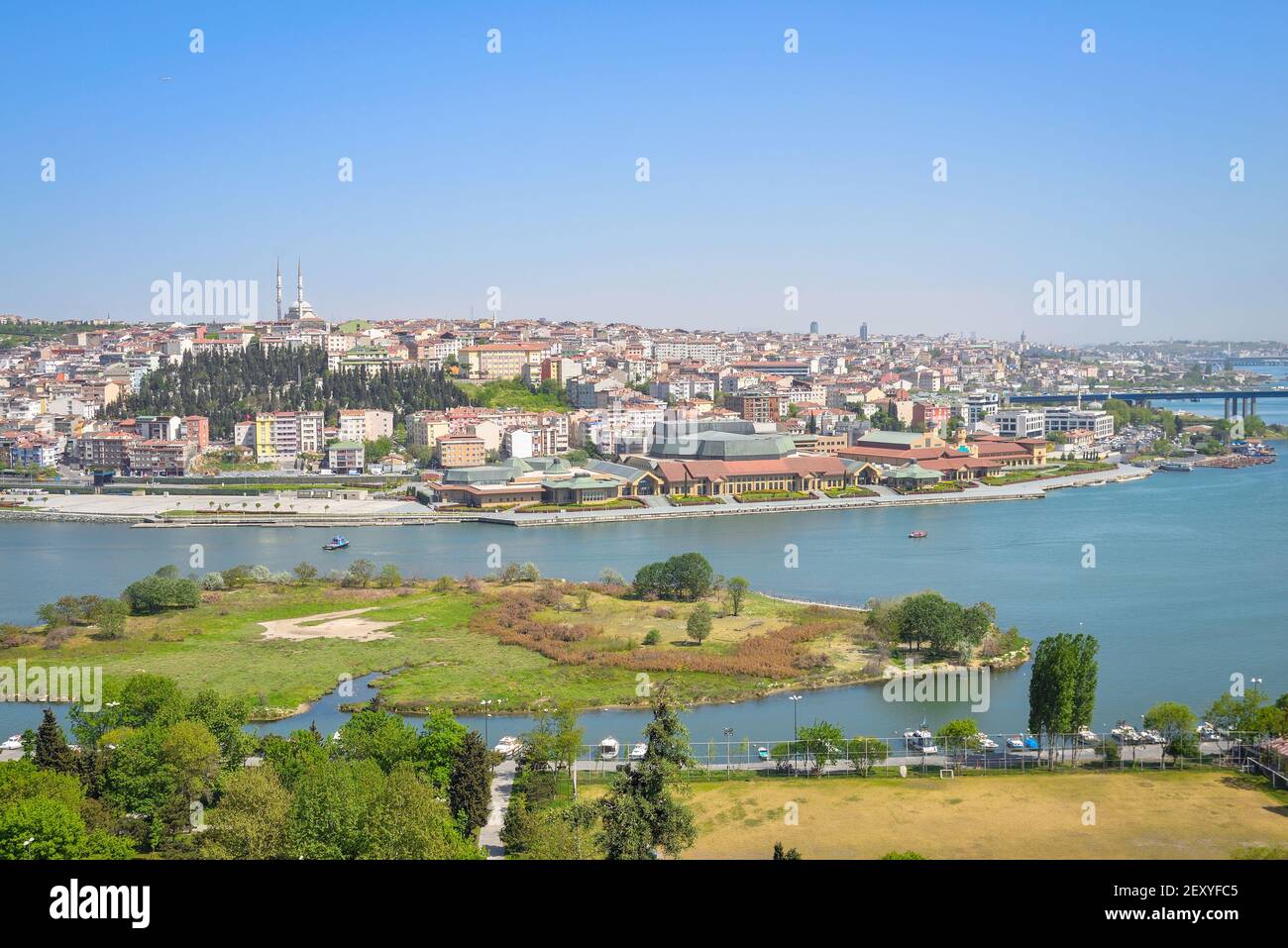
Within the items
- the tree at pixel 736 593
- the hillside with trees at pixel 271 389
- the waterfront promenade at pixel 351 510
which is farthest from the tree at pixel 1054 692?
the hillside with trees at pixel 271 389

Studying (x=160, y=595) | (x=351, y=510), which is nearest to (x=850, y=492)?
(x=351, y=510)

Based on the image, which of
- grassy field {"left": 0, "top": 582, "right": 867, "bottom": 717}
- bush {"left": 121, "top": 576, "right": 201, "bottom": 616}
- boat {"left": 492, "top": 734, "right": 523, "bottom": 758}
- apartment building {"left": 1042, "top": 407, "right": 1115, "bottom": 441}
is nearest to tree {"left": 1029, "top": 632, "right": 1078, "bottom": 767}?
grassy field {"left": 0, "top": 582, "right": 867, "bottom": 717}

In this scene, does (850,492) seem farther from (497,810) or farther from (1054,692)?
(497,810)

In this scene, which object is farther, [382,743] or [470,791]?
[382,743]

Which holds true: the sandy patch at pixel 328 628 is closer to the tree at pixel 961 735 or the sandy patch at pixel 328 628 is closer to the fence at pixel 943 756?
the fence at pixel 943 756

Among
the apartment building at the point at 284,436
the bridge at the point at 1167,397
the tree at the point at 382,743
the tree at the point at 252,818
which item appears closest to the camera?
→ the tree at the point at 252,818
